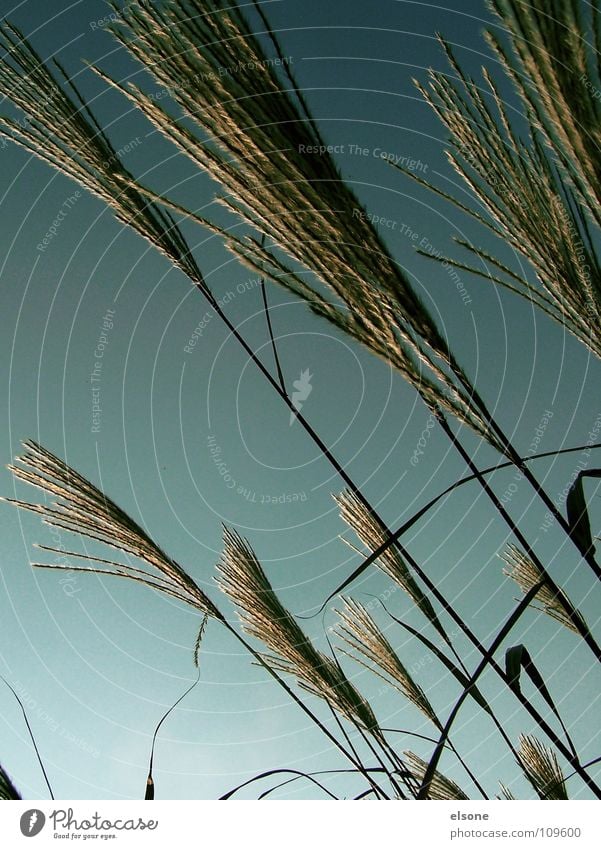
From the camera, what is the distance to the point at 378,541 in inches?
73.4

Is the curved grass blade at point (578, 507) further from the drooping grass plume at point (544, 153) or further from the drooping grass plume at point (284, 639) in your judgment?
the drooping grass plume at point (284, 639)

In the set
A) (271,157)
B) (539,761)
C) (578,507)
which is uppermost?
(271,157)

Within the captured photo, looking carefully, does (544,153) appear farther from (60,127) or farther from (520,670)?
(60,127)

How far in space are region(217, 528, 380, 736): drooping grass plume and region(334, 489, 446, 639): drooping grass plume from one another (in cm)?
36

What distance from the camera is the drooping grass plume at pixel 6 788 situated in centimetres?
122

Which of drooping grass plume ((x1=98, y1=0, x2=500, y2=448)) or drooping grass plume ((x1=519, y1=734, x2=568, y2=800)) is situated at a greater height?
drooping grass plume ((x1=98, y1=0, x2=500, y2=448))

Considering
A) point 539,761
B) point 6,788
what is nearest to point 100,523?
point 6,788

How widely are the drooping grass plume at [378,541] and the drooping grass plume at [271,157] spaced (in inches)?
41.3

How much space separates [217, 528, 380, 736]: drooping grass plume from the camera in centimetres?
175

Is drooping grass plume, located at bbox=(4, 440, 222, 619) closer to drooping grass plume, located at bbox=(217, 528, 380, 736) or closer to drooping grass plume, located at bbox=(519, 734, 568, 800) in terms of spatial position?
drooping grass plume, located at bbox=(217, 528, 380, 736)

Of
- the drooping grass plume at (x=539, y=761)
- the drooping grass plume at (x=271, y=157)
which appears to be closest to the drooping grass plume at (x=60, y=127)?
the drooping grass plume at (x=271, y=157)

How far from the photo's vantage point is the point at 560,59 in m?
0.55

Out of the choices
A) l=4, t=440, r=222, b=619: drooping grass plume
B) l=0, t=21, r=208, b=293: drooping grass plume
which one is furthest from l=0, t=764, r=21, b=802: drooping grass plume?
l=0, t=21, r=208, b=293: drooping grass plume

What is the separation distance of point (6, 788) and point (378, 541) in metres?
1.15
